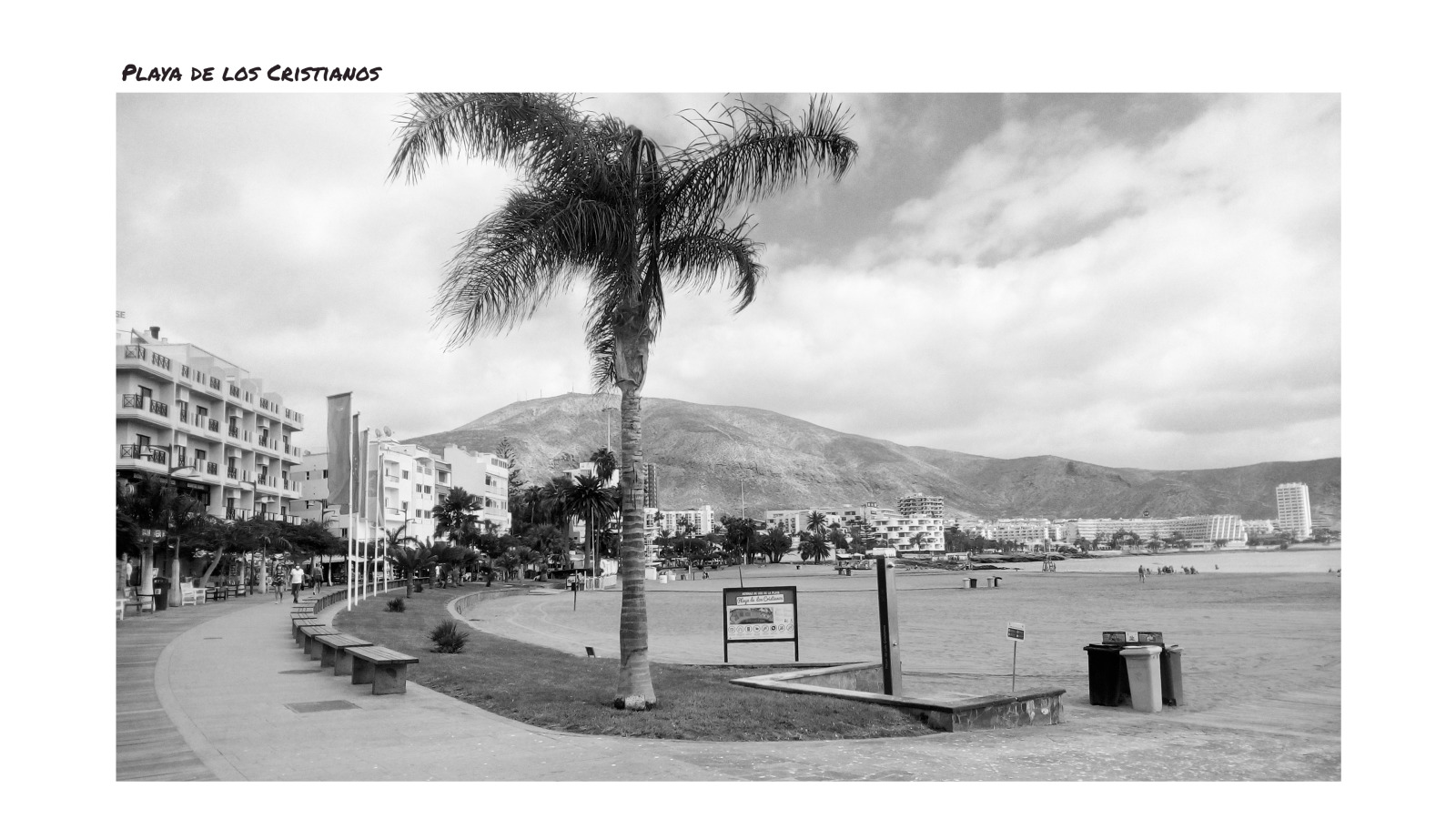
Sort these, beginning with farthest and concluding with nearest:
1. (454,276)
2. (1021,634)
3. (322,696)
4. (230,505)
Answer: (230,505) → (1021,634) → (322,696) → (454,276)

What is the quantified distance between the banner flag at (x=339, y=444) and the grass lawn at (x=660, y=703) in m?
10.6

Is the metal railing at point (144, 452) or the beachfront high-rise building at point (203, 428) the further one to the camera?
the beachfront high-rise building at point (203, 428)

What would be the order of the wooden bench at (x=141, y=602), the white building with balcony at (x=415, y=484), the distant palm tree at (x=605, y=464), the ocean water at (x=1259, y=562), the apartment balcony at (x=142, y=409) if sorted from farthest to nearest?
1. the distant palm tree at (x=605, y=464)
2. the ocean water at (x=1259, y=562)
3. the white building with balcony at (x=415, y=484)
4. the apartment balcony at (x=142, y=409)
5. the wooden bench at (x=141, y=602)

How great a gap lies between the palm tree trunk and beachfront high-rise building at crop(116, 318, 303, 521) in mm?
37299

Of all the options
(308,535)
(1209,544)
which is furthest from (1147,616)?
(1209,544)

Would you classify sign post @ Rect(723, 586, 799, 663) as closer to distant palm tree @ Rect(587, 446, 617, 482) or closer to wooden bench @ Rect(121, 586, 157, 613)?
wooden bench @ Rect(121, 586, 157, 613)

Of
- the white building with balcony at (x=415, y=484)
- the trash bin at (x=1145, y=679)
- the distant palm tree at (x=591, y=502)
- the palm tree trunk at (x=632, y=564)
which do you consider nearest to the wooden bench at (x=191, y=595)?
the white building with balcony at (x=415, y=484)

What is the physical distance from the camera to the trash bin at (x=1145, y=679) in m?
12.1

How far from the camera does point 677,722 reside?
29.9 ft

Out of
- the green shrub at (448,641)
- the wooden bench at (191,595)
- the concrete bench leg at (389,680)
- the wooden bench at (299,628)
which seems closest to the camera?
the concrete bench leg at (389,680)

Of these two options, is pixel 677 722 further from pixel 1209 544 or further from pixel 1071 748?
pixel 1209 544

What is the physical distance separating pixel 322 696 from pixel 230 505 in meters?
47.1

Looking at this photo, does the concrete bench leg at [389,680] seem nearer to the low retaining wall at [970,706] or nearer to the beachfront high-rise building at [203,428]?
the low retaining wall at [970,706]

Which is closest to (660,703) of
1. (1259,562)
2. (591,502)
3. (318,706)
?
(318,706)
